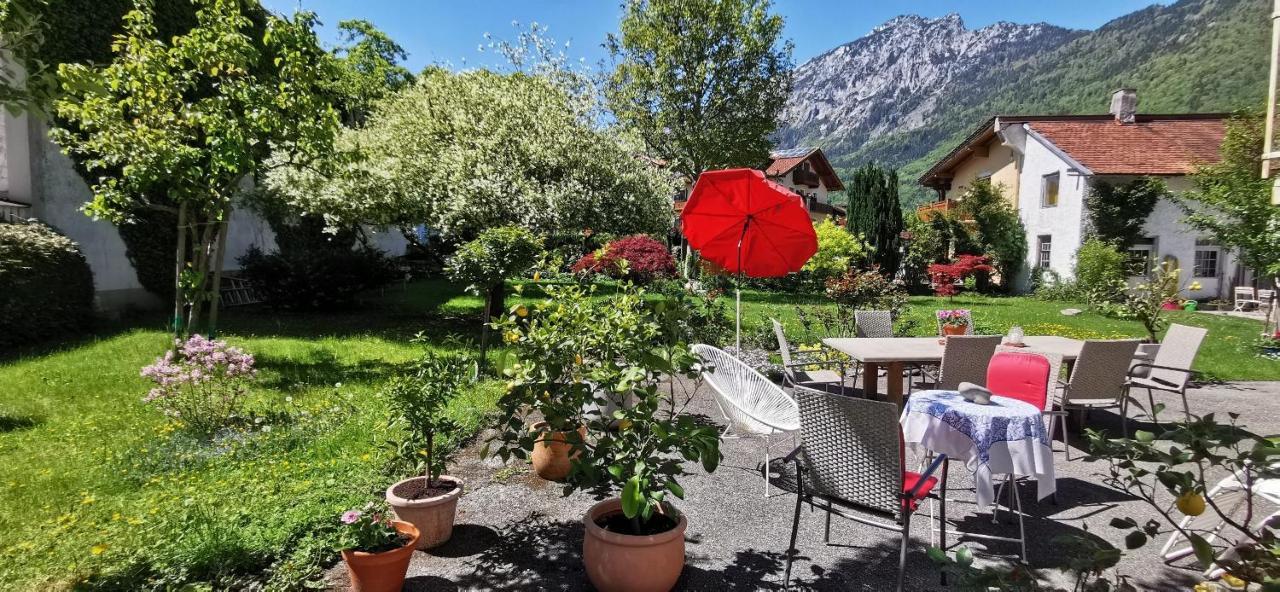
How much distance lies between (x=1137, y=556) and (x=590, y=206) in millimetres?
8673

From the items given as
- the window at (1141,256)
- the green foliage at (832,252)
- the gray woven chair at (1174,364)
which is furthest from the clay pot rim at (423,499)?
the window at (1141,256)

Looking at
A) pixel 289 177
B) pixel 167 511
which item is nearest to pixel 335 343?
pixel 289 177

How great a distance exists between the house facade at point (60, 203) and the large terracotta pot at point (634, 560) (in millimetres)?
12484

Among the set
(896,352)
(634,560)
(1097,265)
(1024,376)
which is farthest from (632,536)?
(1097,265)

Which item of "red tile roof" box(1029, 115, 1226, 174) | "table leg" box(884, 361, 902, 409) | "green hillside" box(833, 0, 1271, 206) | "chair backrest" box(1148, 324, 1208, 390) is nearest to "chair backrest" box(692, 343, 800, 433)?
"table leg" box(884, 361, 902, 409)

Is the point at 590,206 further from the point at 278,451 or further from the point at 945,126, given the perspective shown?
the point at 945,126

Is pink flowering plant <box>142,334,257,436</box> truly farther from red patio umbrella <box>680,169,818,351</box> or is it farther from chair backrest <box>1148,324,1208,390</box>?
chair backrest <box>1148,324,1208,390</box>

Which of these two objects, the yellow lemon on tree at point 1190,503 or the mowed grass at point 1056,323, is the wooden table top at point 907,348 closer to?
the mowed grass at point 1056,323

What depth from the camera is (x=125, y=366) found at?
7520 millimetres

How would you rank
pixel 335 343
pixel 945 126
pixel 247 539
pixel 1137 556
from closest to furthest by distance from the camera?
pixel 247 539 → pixel 1137 556 → pixel 335 343 → pixel 945 126

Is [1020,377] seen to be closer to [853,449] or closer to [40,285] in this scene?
[853,449]

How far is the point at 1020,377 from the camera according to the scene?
4535 mm

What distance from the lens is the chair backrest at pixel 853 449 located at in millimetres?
2850

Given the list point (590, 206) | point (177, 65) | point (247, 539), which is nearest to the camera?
point (247, 539)
